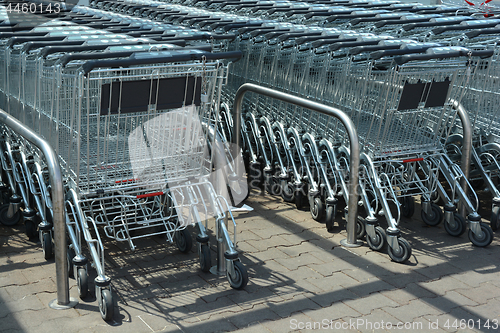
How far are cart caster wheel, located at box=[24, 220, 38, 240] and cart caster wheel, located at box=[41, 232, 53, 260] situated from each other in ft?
1.23

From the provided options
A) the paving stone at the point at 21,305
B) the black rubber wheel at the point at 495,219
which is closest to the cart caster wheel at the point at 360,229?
the black rubber wheel at the point at 495,219

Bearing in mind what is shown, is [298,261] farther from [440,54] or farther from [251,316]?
[440,54]

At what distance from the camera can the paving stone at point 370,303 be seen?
3.70m

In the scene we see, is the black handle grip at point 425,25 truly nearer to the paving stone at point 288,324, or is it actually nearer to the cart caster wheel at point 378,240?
the cart caster wheel at point 378,240

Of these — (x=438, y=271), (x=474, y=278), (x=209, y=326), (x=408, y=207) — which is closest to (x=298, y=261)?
(x=438, y=271)

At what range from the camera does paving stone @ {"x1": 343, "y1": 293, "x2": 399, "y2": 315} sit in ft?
12.1

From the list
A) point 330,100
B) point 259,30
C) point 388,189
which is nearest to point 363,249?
point 388,189

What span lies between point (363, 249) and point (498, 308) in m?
1.12

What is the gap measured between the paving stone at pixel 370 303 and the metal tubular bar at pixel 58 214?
5.81 ft

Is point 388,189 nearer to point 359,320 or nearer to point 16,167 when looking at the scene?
point 359,320

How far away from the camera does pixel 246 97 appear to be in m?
6.39

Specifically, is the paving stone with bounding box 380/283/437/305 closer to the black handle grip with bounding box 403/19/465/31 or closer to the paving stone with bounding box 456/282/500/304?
the paving stone with bounding box 456/282/500/304

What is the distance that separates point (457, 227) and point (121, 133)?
2.80m

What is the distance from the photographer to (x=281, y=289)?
3.96 m
